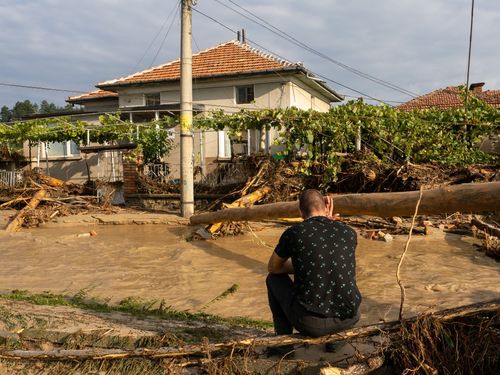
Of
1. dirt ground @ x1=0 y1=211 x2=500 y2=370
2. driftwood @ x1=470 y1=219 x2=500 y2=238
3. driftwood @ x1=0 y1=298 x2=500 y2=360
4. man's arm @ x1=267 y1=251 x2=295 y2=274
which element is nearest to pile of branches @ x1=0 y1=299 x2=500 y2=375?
driftwood @ x1=0 y1=298 x2=500 y2=360

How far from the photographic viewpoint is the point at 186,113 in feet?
46.2

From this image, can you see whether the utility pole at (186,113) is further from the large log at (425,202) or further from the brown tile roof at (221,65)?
the brown tile roof at (221,65)

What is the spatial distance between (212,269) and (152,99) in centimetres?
1685

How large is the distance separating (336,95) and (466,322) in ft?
82.5

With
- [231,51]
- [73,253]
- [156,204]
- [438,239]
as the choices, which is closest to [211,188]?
[156,204]

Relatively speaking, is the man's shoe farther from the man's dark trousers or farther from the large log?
the large log

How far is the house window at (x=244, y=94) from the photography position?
2218 cm

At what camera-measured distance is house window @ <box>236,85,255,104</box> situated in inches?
873

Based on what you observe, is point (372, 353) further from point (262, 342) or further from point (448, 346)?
point (262, 342)

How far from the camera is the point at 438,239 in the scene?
1077cm

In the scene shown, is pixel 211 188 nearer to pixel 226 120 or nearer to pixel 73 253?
pixel 226 120

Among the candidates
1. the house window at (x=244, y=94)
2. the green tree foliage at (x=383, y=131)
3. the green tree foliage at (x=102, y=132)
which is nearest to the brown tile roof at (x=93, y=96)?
the green tree foliage at (x=102, y=132)

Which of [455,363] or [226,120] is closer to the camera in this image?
[455,363]

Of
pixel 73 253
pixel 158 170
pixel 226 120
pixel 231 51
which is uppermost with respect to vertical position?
pixel 231 51
